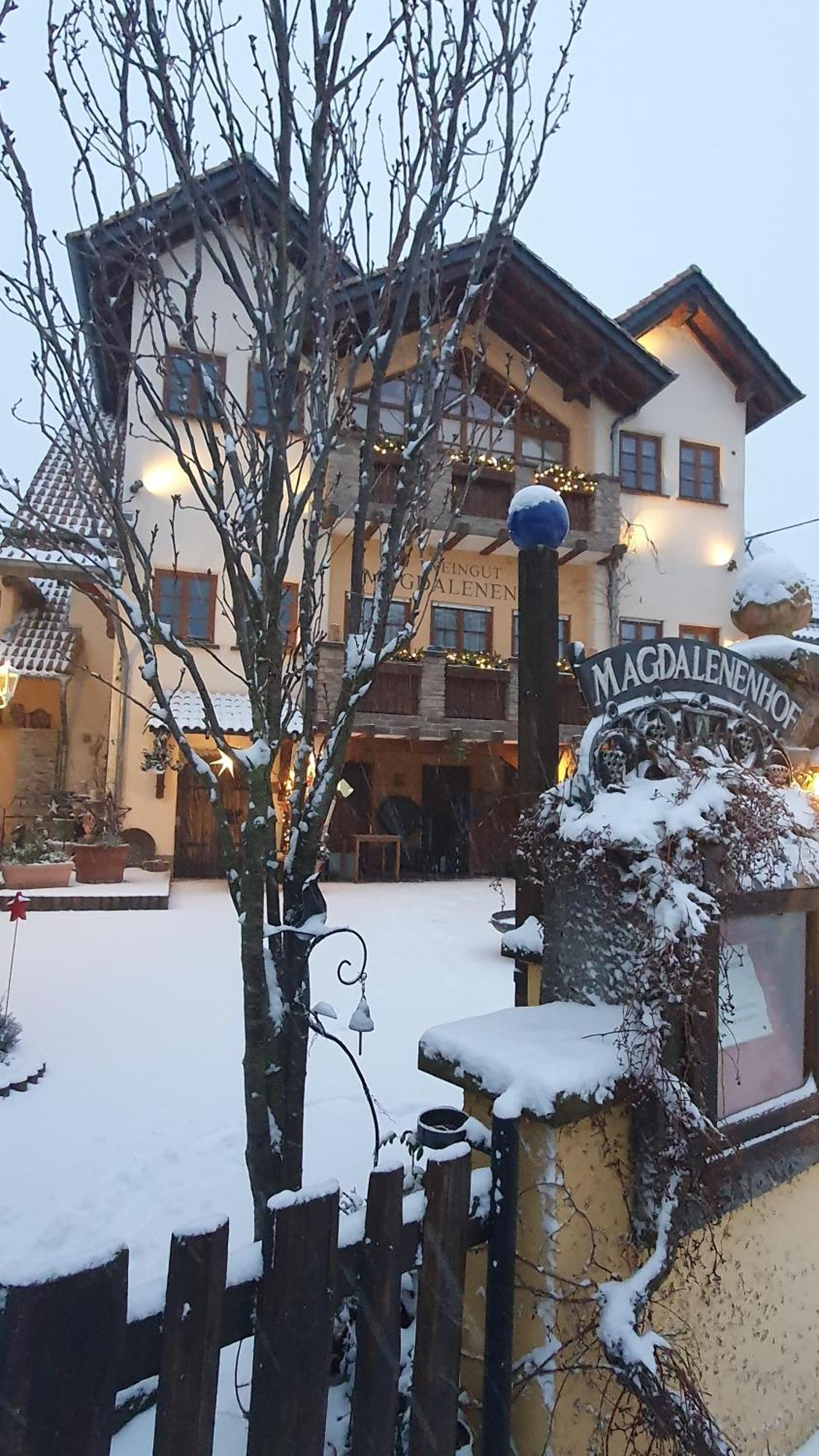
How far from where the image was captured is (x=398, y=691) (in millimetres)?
13656

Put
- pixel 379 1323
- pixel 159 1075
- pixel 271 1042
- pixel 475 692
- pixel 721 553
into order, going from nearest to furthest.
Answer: pixel 379 1323 < pixel 271 1042 < pixel 159 1075 < pixel 475 692 < pixel 721 553

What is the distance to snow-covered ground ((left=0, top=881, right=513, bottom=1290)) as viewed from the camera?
11.0 feet

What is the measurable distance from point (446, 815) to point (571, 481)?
686 cm

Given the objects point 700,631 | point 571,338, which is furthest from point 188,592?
point 700,631

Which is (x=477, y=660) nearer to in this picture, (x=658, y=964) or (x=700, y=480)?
(x=700, y=480)

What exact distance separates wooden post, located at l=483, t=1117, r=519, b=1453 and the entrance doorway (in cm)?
1460

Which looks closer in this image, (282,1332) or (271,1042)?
(282,1332)

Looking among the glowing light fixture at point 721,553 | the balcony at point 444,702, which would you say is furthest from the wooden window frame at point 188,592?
the glowing light fixture at point 721,553

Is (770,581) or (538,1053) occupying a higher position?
(770,581)

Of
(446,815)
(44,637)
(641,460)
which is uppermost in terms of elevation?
(641,460)

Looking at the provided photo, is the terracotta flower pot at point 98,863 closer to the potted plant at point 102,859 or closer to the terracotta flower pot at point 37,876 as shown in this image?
the potted plant at point 102,859

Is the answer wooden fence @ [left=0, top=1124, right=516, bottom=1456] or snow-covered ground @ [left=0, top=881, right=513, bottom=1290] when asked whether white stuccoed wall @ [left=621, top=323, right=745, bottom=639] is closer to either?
snow-covered ground @ [left=0, top=881, right=513, bottom=1290]

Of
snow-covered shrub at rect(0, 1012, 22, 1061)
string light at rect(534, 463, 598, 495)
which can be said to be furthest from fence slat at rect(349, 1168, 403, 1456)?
string light at rect(534, 463, 598, 495)

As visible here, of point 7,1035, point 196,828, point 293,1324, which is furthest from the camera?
point 196,828
